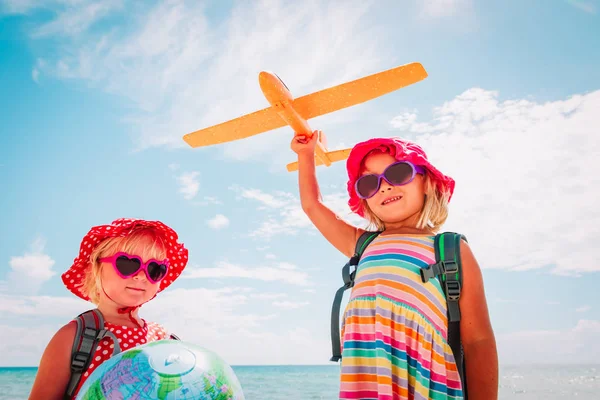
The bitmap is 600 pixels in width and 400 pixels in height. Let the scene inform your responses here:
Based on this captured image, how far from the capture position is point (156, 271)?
3539 mm

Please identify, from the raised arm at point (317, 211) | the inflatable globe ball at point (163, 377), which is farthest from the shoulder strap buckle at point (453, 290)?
the inflatable globe ball at point (163, 377)

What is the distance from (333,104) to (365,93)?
0.43 metres

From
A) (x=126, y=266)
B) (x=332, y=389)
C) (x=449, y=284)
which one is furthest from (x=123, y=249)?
(x=332, y=389)

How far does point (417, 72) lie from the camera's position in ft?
16.5

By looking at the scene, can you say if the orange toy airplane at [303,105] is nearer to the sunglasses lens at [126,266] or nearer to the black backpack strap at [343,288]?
the black backpack strap at [343,288]

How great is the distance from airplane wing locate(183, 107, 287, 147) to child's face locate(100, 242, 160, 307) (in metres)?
2.72

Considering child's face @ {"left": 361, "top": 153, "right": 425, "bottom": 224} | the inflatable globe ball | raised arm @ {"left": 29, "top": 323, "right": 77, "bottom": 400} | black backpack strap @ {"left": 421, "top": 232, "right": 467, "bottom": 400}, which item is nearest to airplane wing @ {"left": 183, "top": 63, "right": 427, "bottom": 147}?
child's face @ {"left": 361, "top": 153, "right": 425, "bottom": 224}

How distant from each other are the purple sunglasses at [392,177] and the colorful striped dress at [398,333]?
0.43 metres

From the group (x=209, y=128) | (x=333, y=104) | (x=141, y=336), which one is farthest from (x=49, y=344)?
(x=333, y=104)

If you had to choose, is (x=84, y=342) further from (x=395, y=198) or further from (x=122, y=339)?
(x=395, y=198)

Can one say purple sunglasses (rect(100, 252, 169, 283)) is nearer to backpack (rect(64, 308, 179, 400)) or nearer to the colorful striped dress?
backpack (rect(64, 308, 179, 400))

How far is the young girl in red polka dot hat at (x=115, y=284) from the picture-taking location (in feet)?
9.67

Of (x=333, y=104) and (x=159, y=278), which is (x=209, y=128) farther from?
(x=159, y=278)

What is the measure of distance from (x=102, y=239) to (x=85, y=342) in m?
0.89
